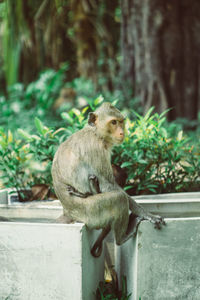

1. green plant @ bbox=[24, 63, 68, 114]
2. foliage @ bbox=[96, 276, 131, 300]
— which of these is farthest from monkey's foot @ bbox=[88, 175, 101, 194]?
green plant @ bbox=[24, 63, 68, 114]

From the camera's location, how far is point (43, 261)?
113 inches

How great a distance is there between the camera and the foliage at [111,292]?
320 cm

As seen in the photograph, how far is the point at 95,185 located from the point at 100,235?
0.47 m

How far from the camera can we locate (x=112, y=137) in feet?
10.3

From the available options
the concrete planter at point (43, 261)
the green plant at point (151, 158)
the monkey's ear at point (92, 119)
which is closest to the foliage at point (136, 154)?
the green plant at point (151, 158)

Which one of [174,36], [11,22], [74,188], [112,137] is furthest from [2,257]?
[174,36]

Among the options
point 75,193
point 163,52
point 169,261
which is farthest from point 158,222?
point 163,52

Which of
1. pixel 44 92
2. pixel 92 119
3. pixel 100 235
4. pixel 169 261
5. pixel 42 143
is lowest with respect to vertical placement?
pixel 169 261

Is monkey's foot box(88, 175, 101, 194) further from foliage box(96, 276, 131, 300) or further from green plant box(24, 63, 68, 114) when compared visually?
green plant box(24, 63, 68, 114)

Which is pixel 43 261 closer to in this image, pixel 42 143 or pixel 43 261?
pixel 43 261

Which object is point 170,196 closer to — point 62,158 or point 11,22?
point 62,158

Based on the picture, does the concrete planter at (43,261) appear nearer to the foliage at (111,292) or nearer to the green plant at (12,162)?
Answer: the foliage at (111,292)

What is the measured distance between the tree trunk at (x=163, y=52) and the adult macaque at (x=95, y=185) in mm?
4656

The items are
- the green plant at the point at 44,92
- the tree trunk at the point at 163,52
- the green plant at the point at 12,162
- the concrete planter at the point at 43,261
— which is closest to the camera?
the concrete planter at the point at 43,261
